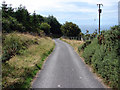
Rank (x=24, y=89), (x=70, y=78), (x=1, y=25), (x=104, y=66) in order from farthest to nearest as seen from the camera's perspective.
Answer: (x=1, y=25)
(x=70, y=78)
(x=104, y=66)
(x=24, y=89)

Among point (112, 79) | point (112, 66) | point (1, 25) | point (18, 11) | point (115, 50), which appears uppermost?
→ point (18, 11)

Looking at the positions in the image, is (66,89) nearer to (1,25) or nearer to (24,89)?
(24,89)

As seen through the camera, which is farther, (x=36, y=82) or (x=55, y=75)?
(x=55, y=75)

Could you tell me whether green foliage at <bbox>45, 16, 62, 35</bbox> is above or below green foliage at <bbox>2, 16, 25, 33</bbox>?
above

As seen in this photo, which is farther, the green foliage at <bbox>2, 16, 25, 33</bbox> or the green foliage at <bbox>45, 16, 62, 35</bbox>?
Result: the green foliage at <bbox>45, 16, 62, 35</bbox>

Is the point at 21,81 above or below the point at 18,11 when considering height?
below

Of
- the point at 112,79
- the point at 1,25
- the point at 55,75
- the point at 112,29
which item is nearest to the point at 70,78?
the point at 55,75

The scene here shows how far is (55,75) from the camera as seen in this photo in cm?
1158

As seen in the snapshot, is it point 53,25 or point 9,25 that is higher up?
Result: point 53,25

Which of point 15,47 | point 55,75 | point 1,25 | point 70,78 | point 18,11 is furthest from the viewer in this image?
point 18,11

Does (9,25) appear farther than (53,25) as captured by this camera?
No

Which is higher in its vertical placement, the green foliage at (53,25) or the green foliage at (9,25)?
the green foliage at (53,25)

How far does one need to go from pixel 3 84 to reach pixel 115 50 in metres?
6.99

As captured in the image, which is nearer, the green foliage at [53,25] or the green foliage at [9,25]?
the green foliage at [9,25]
